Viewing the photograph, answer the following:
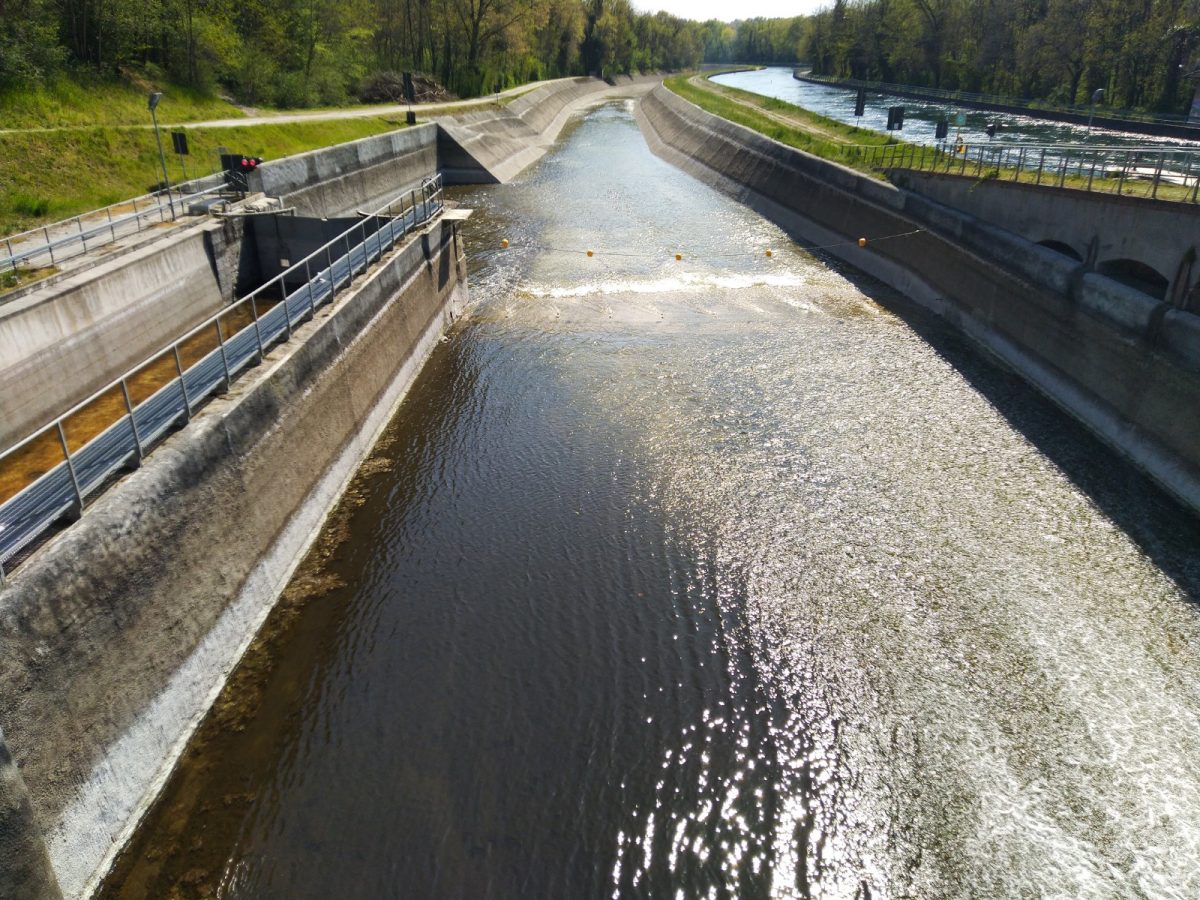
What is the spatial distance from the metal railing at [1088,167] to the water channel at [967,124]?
6.52 meters

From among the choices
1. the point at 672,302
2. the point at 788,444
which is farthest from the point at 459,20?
the point at 788,444

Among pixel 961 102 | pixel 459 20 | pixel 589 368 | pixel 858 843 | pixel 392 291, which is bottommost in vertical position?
pixel 858 843

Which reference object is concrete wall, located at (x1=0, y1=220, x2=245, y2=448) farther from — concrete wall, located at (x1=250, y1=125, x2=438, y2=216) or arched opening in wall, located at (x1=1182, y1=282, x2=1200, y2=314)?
arched opening in wall, located at (x1=1182, y1=282, x2=1200, y2=314)

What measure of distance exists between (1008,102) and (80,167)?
69021mm

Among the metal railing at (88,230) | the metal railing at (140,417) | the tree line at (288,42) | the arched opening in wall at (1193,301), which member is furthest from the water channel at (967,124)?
the tree line at (288,42)

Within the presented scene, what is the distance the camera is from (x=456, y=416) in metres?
19.1

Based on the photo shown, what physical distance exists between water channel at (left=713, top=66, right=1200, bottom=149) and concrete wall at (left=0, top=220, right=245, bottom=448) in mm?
31069

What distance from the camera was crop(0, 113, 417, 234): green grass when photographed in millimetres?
21875

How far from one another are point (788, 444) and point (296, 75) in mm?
45946

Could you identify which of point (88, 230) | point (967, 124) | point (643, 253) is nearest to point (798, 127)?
point (967, 124)

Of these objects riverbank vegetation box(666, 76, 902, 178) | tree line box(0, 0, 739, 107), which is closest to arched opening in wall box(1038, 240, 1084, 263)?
riverbank vegetation box(666, 76, 902, 178)

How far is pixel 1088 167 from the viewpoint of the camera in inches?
909

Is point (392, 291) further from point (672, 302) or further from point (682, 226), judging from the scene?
point (682, 226)

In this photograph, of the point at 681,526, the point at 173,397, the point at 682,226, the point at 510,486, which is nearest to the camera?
the point at 173,397
